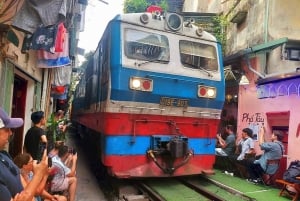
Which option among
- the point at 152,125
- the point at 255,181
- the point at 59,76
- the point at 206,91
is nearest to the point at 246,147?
the point at 255,181

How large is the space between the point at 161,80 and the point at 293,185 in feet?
10.1

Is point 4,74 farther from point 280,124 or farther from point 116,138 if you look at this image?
point 280,124

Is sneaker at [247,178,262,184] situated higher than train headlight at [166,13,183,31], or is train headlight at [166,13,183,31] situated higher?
train headlight at [166,13,183,31]

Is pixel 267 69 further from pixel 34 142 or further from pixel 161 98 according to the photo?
pixel 34 142

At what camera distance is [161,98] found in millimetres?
7297

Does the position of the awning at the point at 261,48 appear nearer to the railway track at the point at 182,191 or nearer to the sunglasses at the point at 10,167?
the railway track at the point at 182,191

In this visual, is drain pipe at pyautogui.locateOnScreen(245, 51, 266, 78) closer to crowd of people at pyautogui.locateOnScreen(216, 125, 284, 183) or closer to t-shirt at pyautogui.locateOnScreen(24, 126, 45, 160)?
crowd of people at pyautogui.locateOnScreen(216, 125, 284, 183)

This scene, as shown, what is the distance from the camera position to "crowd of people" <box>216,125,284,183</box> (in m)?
8.26

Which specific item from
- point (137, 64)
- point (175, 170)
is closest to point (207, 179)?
point (175, 170)

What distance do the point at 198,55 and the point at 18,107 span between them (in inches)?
164

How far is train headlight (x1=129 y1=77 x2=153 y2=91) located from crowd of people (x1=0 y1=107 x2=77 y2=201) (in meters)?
1.68

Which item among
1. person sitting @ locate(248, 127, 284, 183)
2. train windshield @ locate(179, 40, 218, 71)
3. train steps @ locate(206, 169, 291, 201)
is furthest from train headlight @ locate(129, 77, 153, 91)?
person sitting @ locate(248, 127, 284, 183)

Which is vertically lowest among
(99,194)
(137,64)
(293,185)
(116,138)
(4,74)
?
(99,194)

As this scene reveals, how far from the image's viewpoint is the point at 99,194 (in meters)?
7.73
